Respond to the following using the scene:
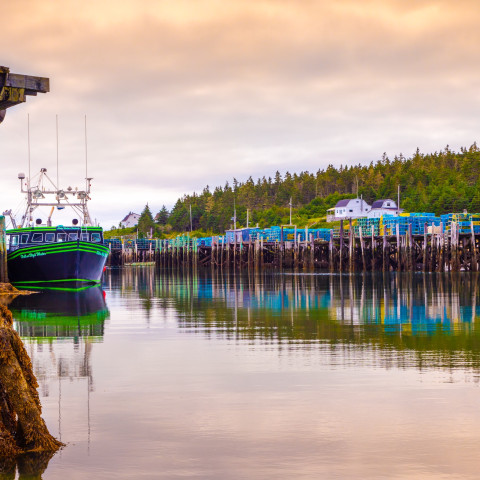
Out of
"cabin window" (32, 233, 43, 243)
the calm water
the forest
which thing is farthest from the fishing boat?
the forest

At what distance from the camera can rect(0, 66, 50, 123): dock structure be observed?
8.77 m

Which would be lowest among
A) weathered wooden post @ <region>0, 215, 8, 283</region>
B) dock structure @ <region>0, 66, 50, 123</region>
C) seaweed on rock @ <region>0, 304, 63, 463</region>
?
seaweed on rock @ <region>0, 304, 63, 463</region>

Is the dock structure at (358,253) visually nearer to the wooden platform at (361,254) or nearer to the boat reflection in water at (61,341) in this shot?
the wooden platform at (361,254)

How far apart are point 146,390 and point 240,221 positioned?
162 meters

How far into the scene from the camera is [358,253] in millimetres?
80500

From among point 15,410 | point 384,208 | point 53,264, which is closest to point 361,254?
point 53,264

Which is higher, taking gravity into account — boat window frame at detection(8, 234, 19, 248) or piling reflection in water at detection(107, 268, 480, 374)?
boat window frame at detection(8, 234, 19, 248)

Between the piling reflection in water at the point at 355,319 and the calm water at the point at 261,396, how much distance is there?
8 cm

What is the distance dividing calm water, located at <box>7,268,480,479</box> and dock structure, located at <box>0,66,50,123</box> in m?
Answer: 3.90

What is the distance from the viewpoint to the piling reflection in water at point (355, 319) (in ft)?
53.2

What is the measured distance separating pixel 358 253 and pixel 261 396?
230ft

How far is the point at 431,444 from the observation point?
8.92 m

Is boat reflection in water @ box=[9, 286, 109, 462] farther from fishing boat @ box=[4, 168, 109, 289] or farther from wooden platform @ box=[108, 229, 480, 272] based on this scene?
wooden platform @ box=[108, 229, 480, 272]

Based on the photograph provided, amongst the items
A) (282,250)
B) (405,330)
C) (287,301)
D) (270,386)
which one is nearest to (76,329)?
(405,330)
